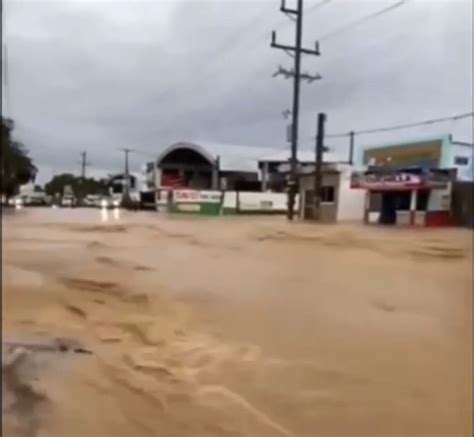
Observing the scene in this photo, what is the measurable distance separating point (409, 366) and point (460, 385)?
53 centimetres

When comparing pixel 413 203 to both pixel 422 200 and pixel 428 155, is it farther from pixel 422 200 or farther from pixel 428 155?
pixel 428 155

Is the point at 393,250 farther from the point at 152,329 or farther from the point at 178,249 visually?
the point at 152,329

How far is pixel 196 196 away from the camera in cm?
4288

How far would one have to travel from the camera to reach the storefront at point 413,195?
28.1 m

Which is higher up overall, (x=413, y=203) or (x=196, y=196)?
(x=413, y=203)

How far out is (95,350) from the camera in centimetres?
544

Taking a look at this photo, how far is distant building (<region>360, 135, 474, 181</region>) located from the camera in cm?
3309

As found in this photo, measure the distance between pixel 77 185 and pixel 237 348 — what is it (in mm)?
63843

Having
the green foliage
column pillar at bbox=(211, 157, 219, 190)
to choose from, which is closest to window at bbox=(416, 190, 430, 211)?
column pillar at bbox=(211, 157, 219, 190)

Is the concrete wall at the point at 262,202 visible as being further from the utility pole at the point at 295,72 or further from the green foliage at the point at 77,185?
the green foliage at the point at 77,185

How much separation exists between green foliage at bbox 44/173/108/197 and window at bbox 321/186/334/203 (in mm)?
34438

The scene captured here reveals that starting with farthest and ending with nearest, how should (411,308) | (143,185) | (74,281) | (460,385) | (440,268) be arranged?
(143,185) < (440,268) < (74,281) < (411,308) < (460,385)

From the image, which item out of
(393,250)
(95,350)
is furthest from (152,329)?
(393,250)

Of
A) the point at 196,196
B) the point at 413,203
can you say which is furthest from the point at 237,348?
the point at 196,196
